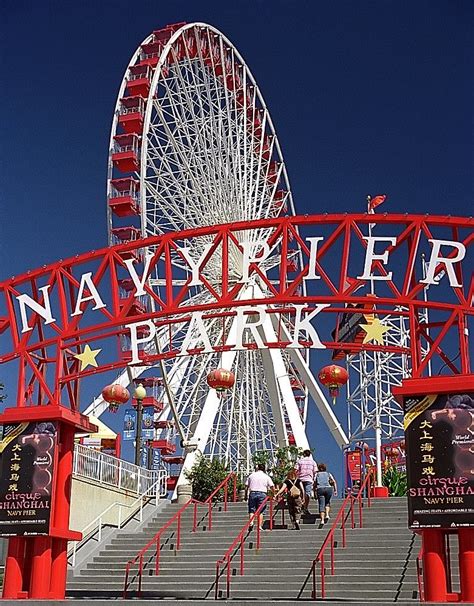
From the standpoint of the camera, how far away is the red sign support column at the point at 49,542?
48.6 ft

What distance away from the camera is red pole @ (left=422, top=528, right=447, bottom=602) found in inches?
505

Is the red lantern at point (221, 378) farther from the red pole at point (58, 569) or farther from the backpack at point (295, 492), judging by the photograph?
the red pole at point (58, 569)

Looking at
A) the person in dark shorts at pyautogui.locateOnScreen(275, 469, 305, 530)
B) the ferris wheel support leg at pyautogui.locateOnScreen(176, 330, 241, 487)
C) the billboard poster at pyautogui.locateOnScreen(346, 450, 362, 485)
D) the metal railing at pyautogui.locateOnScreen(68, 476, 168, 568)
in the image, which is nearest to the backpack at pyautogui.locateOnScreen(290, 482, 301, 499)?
the person in dark shorts at pyautogui.locateOnScreen(275, 469, 305, 530)

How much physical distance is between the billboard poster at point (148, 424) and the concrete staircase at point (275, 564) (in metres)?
18.7

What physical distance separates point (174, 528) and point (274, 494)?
2625mm

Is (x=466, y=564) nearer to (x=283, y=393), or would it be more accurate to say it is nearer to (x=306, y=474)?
(x=306, y=474)

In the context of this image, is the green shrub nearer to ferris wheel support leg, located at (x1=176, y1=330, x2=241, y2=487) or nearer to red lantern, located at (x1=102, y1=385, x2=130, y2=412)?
ferris wheel support leg, located at (x1=176, y1=330, x2=241, y2=487)

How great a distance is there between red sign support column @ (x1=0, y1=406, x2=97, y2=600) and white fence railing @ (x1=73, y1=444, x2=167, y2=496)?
603 cm

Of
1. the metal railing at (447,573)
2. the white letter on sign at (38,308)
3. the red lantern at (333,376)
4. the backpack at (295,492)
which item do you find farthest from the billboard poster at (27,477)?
the red lantern at (333,376)

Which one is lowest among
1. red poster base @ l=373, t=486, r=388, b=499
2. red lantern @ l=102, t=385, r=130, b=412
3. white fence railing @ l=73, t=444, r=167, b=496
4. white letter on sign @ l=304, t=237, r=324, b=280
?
red poster base @ l=373, t=486, r=388, b=499

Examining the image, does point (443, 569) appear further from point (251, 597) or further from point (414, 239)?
point (414, 239)

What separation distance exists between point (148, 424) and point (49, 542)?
2459cm

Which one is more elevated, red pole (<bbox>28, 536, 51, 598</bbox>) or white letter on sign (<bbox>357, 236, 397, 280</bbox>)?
white letter on sign (<bbox>357, 236, 397, 280</bbox>)

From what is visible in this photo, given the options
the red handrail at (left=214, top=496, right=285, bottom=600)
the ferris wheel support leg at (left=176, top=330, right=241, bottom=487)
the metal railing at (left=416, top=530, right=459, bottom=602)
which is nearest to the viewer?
the metal railing at (left=416, top=530, right=459, bottom=602)
